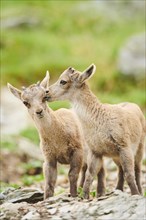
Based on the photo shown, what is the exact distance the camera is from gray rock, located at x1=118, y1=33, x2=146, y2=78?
29828 millimetres

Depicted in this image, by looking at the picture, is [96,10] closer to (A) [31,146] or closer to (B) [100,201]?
(A) [31,146]

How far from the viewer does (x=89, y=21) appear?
43.5 metres

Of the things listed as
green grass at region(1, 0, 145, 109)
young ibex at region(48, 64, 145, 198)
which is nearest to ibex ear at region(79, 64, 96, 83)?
young ibex at region(48, 64, 145, 198)

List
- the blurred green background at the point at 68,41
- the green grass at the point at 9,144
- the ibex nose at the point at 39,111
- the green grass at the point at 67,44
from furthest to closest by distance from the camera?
the green grass at the point at 67,44, the blurred green background at the point at 68,41, the green grass at the point at 9,144, the ibex nose at the point at 39,111

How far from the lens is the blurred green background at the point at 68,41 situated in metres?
29.7

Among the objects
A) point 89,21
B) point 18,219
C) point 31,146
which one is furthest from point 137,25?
point 18,219

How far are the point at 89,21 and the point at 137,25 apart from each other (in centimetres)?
330

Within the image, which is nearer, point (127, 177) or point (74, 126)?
point (127, 177)

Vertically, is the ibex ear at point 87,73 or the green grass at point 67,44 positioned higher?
the green grass at point 67,44

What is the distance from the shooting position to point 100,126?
35.4 feet

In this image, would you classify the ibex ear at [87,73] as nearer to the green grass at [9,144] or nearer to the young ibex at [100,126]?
the young ibex at [100,126]

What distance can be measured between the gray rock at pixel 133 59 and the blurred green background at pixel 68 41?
334mm

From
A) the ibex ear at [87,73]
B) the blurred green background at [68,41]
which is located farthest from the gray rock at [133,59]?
the ibex ear at [87,73]

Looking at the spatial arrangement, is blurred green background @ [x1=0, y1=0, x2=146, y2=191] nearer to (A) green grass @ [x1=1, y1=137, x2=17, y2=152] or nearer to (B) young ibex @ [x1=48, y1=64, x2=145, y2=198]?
(A) green grass @ [x1=1, y1=137, x2=17, y2=152]
